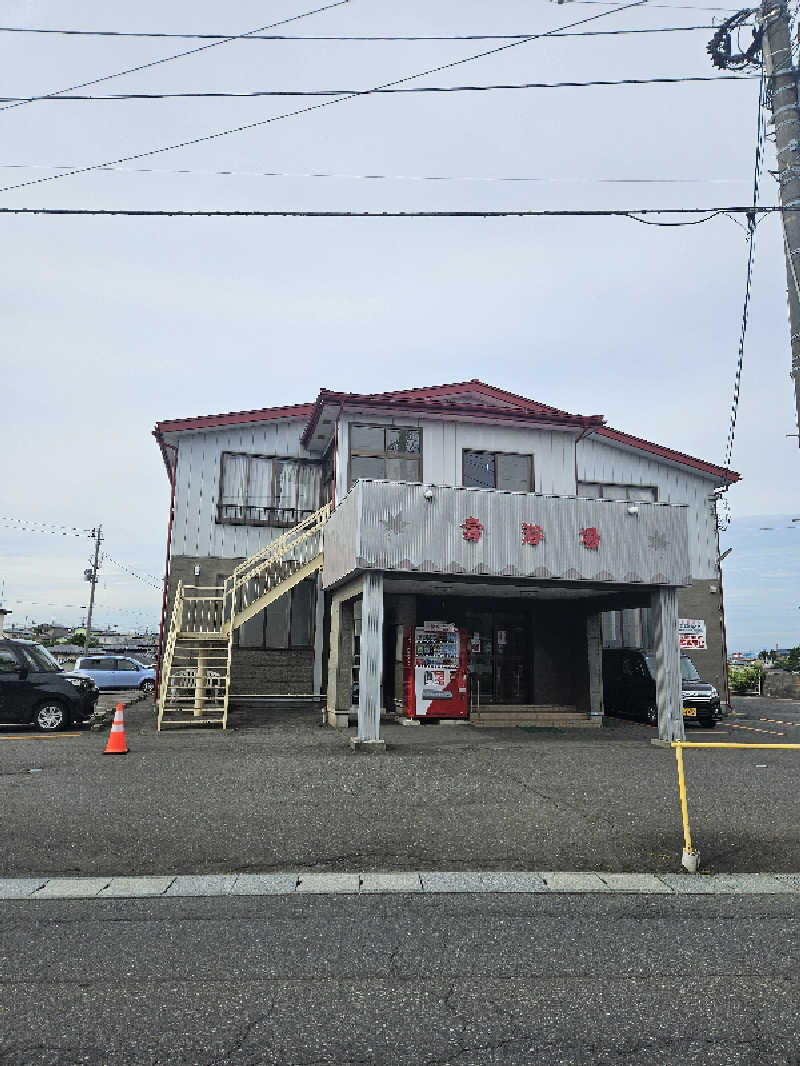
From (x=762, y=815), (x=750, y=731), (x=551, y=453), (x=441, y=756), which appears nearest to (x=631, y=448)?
(x=551, y=453)

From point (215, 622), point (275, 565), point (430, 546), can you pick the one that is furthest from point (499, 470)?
point (215, 622)

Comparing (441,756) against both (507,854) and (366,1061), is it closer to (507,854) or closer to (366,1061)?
(507,854)

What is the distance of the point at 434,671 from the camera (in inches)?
654

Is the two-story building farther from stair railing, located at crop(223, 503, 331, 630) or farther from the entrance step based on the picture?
the entrance step

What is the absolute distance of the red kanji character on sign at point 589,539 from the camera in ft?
45.6

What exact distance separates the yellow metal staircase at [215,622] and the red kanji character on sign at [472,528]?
4219mm

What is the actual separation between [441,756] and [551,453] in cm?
906

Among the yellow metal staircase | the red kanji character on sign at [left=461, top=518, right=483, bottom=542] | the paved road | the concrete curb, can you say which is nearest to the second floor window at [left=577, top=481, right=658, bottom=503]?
the yellow metal staircase

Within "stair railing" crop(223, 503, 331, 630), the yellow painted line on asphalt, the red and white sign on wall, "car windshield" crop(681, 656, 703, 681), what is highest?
"stair railing" crop(223, 503, 331, 630)

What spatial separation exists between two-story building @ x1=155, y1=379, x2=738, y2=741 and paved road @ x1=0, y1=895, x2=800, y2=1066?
7238mm

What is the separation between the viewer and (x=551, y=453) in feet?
58.4

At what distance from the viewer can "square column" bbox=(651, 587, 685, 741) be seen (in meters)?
13.4

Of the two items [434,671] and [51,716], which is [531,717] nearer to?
[434,671]

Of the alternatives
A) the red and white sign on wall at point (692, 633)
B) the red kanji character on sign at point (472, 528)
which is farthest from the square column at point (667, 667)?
the red and white sign on wall at point (692, 633)
